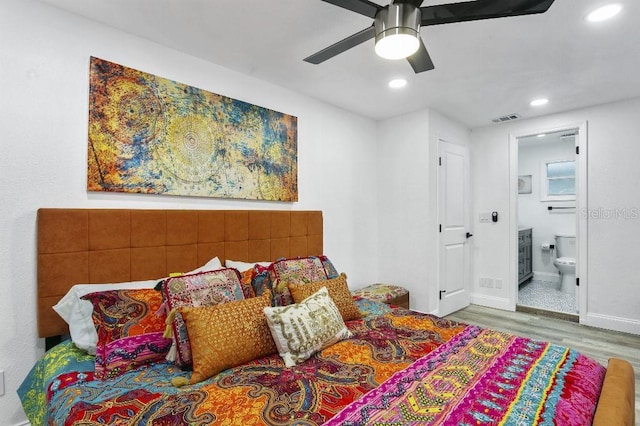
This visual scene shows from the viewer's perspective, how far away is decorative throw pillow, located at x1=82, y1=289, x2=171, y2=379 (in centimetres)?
155

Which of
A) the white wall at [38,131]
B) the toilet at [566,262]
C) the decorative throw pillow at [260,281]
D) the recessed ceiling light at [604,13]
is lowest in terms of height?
the toilet at [566,262]

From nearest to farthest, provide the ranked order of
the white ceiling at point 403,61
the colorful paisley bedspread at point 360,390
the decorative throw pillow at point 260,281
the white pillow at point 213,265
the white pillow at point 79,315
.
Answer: the colorful paisley bedspread at point 360,390 < the white pillow at point 79,315 < the white ceiling at point 403,61 < the decorative throw pillow at point 260,281 < the white pillow at point 213,265

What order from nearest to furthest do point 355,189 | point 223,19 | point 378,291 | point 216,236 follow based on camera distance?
point 223,19 < point 216,236 < point 378,291 < point 355,189

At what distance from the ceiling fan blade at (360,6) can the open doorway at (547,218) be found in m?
4.51

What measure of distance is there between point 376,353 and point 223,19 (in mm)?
2145

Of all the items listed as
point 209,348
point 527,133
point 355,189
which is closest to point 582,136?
point 527,133

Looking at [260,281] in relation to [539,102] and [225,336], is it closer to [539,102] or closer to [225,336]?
[225,336]

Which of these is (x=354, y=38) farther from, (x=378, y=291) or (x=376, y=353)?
(x=378, y=291)

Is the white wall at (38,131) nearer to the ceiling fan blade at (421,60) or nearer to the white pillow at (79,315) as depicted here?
the white pillow at (79,315)

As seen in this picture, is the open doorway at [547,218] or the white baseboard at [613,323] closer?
the white baseboard at [613,323]

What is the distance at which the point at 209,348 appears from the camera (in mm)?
1520

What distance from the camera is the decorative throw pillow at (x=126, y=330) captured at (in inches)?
61.1

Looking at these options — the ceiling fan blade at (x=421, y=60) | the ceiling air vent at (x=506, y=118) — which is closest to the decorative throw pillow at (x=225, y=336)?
the ceiling fan blade at (x=421, y=60)

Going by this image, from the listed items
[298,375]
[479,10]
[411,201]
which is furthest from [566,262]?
[298,375]
